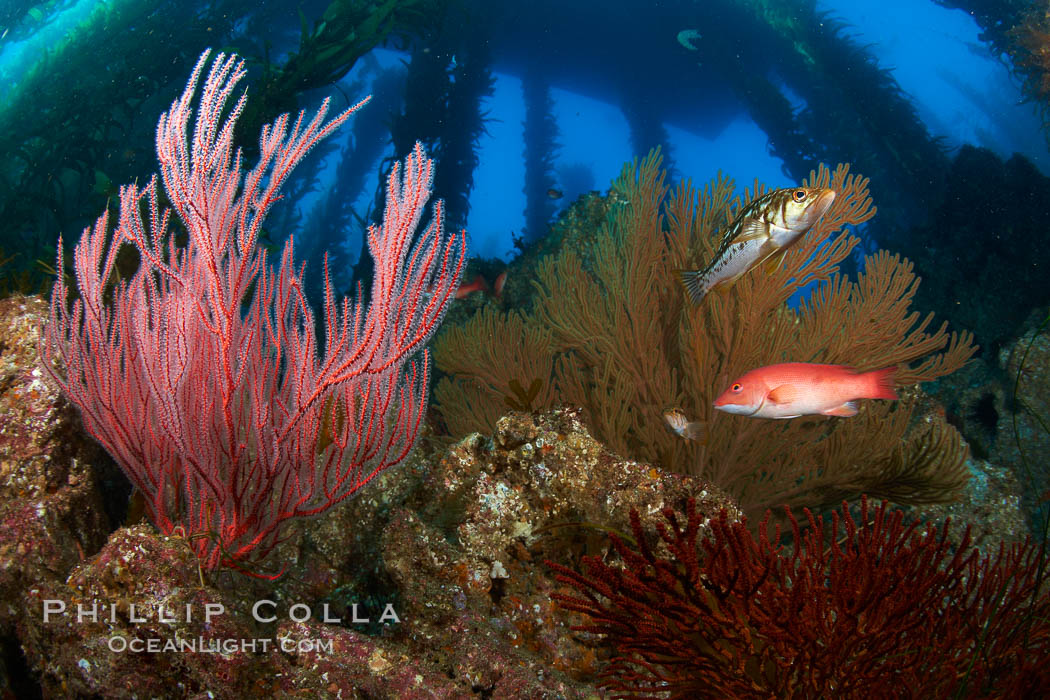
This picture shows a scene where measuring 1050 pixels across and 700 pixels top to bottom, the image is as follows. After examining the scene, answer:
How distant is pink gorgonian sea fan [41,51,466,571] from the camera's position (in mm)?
1983

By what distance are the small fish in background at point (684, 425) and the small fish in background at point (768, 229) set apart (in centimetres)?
87

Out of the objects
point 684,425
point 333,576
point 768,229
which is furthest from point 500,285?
point 333,576

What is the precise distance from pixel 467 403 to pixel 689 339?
2.43 meters

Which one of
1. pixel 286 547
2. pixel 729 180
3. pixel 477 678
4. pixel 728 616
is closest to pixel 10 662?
pixel 286 547

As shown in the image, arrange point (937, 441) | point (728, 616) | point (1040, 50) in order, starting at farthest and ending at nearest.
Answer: point (1040, 50), point (937, 441), point (728, 616)

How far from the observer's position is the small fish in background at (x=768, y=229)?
8.28 ft

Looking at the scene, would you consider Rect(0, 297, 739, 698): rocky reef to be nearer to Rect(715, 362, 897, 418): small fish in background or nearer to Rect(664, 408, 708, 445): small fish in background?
Rect(715, 362, 897, 418): small fish in background

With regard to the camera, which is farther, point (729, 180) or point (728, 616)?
point (729, 180)

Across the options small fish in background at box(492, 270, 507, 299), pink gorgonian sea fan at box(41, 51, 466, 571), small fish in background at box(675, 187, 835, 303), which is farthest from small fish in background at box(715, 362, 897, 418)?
small fish in background at box(492, 270, 507, 299)

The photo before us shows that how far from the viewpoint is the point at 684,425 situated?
334 cm

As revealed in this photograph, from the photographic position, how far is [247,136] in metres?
8.48

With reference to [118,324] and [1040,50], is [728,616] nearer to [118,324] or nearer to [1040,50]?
[118,324]

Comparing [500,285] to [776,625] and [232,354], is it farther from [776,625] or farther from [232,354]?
[776,625]

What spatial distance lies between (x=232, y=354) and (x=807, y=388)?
2833mm
